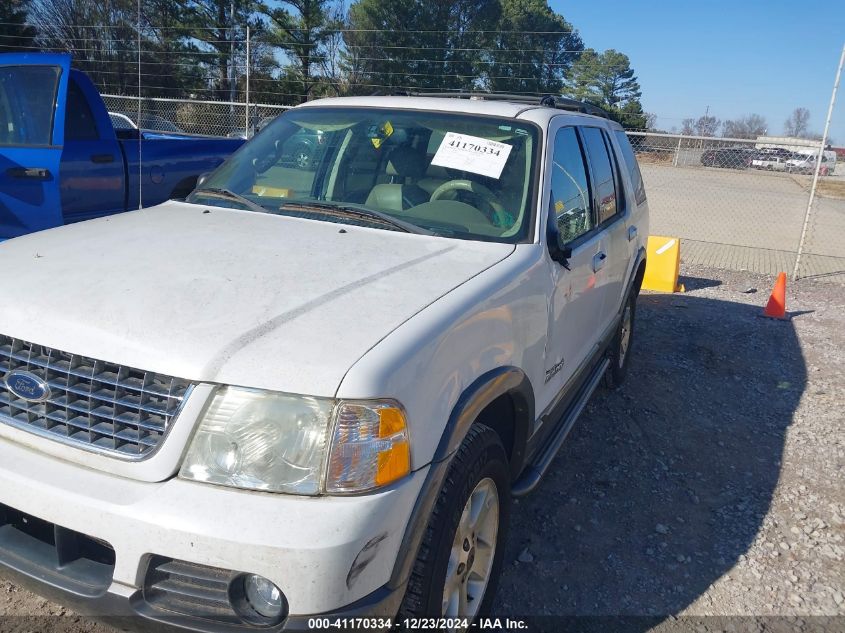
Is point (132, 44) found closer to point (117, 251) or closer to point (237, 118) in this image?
point (237, 118)

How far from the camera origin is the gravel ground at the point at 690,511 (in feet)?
9.37

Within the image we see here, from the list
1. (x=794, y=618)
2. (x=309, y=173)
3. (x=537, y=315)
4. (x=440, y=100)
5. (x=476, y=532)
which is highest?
(x=440, y=100)

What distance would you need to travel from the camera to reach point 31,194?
5.32m

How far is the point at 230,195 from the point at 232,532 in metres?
2.06

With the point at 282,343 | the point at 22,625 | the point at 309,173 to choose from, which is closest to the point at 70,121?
the point at 309,173

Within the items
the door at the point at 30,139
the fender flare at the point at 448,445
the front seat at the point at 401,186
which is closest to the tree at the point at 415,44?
the door at the point at 30,139

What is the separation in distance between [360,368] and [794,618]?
2.32 metres

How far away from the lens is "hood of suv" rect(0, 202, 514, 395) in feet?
6.01

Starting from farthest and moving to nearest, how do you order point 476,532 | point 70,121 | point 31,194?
1. point 70,121
2. point 31,194
3. point 476,532

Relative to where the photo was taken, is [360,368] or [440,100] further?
[440,100]

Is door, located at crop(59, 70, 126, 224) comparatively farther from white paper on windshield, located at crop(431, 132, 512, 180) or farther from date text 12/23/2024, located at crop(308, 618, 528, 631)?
date text 12/23/2024, located at crop(308, 618, 528, 631)

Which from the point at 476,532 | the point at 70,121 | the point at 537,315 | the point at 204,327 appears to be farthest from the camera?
the point at 70,121

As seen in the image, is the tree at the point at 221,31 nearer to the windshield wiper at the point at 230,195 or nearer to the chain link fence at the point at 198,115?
the chain link fence at the point at 198,115

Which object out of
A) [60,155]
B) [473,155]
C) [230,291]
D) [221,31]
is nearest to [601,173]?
[473,155]
